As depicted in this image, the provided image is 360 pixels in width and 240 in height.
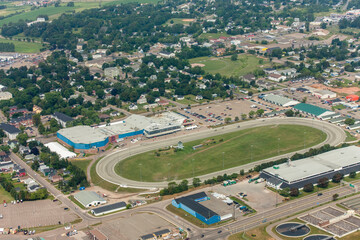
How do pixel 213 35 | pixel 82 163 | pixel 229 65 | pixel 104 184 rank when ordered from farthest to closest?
pixel 213 35 < pixel 229 65 < pixel 82 163 < pixel 104 184

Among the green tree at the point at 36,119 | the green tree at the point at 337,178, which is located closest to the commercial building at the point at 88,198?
the green tree at the point at 337,178

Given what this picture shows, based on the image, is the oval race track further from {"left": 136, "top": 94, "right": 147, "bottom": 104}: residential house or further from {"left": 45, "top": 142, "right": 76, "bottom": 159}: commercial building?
{"left": 136, "top": 94, "right": 147, "bottom": 104}: residential house

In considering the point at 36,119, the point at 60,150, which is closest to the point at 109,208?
the point at 60,150

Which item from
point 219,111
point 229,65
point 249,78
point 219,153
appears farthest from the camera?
point 229,65

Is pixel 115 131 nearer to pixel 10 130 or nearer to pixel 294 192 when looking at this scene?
pixel 10 130

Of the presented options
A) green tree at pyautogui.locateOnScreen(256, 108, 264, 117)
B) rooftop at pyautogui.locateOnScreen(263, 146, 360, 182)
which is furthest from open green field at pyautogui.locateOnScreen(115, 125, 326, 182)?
rooftop at pyautogui.locateOnScreen(263, 146, 360, 182)

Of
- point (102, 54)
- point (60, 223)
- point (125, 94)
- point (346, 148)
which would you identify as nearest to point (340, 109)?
point (346, 148)

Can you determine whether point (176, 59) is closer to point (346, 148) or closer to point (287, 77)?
point (287, 77)
